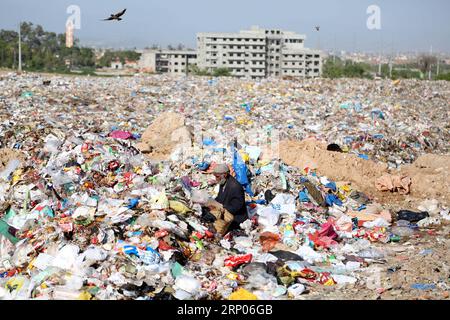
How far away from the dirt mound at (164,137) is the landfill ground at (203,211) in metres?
0.03

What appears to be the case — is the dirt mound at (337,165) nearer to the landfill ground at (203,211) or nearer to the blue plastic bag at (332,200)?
the landfill ground at (203,211)

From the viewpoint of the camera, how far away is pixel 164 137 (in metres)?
9.68

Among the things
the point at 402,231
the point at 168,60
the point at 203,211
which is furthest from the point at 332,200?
the point at 168,60

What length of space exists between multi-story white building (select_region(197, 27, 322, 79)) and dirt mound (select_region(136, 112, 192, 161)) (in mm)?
45273

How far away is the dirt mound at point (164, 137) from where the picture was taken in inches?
362

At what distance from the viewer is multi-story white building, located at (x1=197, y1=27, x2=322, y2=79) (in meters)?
56.8

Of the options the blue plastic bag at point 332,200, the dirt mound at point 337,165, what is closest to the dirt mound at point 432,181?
the dirt mound at point 337,165

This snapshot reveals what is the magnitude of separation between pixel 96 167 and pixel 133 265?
9.32ft

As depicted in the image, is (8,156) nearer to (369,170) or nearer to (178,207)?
(178,207)

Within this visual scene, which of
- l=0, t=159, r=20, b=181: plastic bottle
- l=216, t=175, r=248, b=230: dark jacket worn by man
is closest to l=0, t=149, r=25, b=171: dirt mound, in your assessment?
l=0, t=159, r=20, b=181: plastic bottle

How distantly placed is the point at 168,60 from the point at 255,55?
9.33m

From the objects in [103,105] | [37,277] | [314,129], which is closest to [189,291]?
[37,277]
